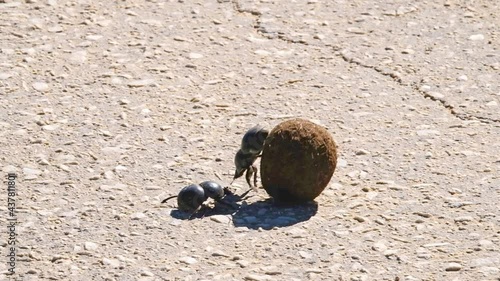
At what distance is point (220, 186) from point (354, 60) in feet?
8.05

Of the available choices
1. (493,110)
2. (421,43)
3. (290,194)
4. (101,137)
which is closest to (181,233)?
(290,194)

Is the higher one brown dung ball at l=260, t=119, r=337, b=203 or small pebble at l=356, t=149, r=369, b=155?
brown dung ball at l=260, t=119, r=337, b=203

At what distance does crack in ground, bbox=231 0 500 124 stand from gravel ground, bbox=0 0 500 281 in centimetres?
2

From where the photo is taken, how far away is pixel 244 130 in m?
7.20

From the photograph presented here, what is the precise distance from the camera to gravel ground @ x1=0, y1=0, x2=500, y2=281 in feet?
18.6

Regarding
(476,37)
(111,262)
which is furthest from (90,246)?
(476,37)

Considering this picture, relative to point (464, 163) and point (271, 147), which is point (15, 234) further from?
point (464, 163)

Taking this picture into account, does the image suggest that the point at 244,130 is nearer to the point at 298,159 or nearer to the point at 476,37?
the point at 298,159

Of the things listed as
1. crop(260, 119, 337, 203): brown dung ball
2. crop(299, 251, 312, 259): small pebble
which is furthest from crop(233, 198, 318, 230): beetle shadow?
crop(299, 251, 312, 259): small pebble

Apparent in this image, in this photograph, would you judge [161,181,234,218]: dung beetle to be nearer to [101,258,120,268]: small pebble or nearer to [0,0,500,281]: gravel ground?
[0,0,500,281]: gravel ground

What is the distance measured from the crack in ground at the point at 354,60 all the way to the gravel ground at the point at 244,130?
0.02 m

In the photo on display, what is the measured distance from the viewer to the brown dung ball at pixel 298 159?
5.87m

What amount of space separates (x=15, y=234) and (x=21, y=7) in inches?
140

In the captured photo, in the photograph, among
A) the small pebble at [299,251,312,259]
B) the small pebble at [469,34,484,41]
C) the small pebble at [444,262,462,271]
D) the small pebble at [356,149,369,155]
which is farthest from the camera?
the small pebble at [469,34,484,41]
